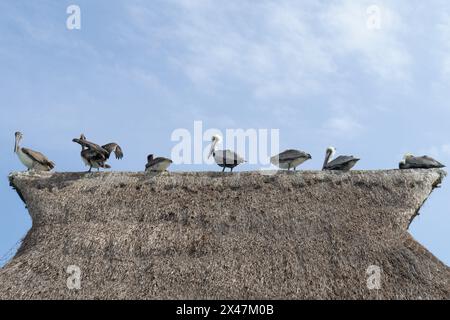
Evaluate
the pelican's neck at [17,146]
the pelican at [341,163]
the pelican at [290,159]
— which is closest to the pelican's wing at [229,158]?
the pelican at [290,159]

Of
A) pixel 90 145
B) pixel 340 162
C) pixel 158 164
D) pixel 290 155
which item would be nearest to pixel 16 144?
pixel 90 145

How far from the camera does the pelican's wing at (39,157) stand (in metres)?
21.2

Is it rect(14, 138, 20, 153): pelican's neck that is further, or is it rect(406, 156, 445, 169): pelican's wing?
rect(14, 138, 20, 153): pelican's neck

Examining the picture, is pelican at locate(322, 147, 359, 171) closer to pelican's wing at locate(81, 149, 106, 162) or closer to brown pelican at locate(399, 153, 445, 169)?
brown pelican at locate(399, 153, 445, 169)

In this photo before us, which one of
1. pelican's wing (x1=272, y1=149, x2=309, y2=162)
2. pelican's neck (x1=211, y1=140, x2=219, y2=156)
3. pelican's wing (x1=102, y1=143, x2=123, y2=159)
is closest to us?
pelican's wing (x1=272, y1=149, x2=309, y2=162)

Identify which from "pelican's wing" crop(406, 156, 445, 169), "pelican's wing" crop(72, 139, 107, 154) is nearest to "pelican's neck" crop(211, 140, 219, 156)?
"pelican's wing" crop(72, 139, 107, 154)

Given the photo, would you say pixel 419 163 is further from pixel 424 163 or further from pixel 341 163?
pixel 341 163

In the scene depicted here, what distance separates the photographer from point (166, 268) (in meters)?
17.5

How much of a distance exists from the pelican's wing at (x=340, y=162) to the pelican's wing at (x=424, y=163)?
4.93 feet

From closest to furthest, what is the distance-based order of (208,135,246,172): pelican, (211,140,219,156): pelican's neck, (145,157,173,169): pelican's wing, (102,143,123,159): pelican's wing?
(145,157,173,169): pelican's wing, (208,135,246,172): pelican, (102,143,123,159): pelican's wing, (211,140,219,156): pelican's neck

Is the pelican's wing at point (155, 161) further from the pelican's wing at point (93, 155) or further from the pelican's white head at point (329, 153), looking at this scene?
the pelican's white head at point (329, 153)

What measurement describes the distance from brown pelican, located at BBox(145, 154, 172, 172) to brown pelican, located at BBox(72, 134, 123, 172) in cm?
→ 102

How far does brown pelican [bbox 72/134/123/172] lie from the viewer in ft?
68.2
